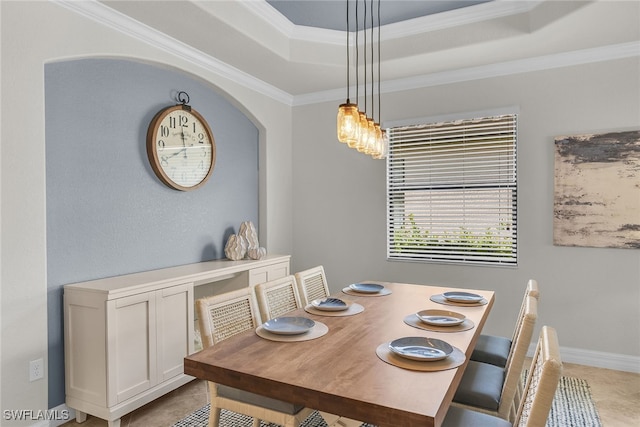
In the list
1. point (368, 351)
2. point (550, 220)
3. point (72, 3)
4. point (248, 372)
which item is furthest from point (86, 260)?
point (550, 220)

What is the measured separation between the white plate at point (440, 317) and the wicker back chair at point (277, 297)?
827 mm

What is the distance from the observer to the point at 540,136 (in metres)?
3.42

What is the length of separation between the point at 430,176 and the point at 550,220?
3.61 ft

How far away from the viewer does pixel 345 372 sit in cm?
137

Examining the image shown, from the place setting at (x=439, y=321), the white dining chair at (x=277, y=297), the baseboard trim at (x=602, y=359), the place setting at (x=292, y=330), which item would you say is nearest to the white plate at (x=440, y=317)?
the place setting at (x=439, y=321)

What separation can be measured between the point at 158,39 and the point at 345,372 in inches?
107

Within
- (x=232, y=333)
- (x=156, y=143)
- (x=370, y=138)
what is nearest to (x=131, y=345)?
(x=232, y=333)

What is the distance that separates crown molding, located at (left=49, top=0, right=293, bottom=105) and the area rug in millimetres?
2592

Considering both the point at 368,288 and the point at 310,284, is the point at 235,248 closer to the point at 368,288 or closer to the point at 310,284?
the point at 310,284

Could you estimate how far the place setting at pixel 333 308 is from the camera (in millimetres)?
2111

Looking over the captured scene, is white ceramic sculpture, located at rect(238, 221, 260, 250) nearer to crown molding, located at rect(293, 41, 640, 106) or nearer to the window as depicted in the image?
the window

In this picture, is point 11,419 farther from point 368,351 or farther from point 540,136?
point 540,136

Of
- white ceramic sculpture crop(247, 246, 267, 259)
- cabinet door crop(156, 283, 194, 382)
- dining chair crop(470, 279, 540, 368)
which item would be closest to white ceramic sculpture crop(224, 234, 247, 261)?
white ceramic sculpture crop(247, 246, 267, 259)

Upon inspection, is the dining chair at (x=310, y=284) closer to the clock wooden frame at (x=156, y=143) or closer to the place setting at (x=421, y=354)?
the place setting at (x=421, y=354)
